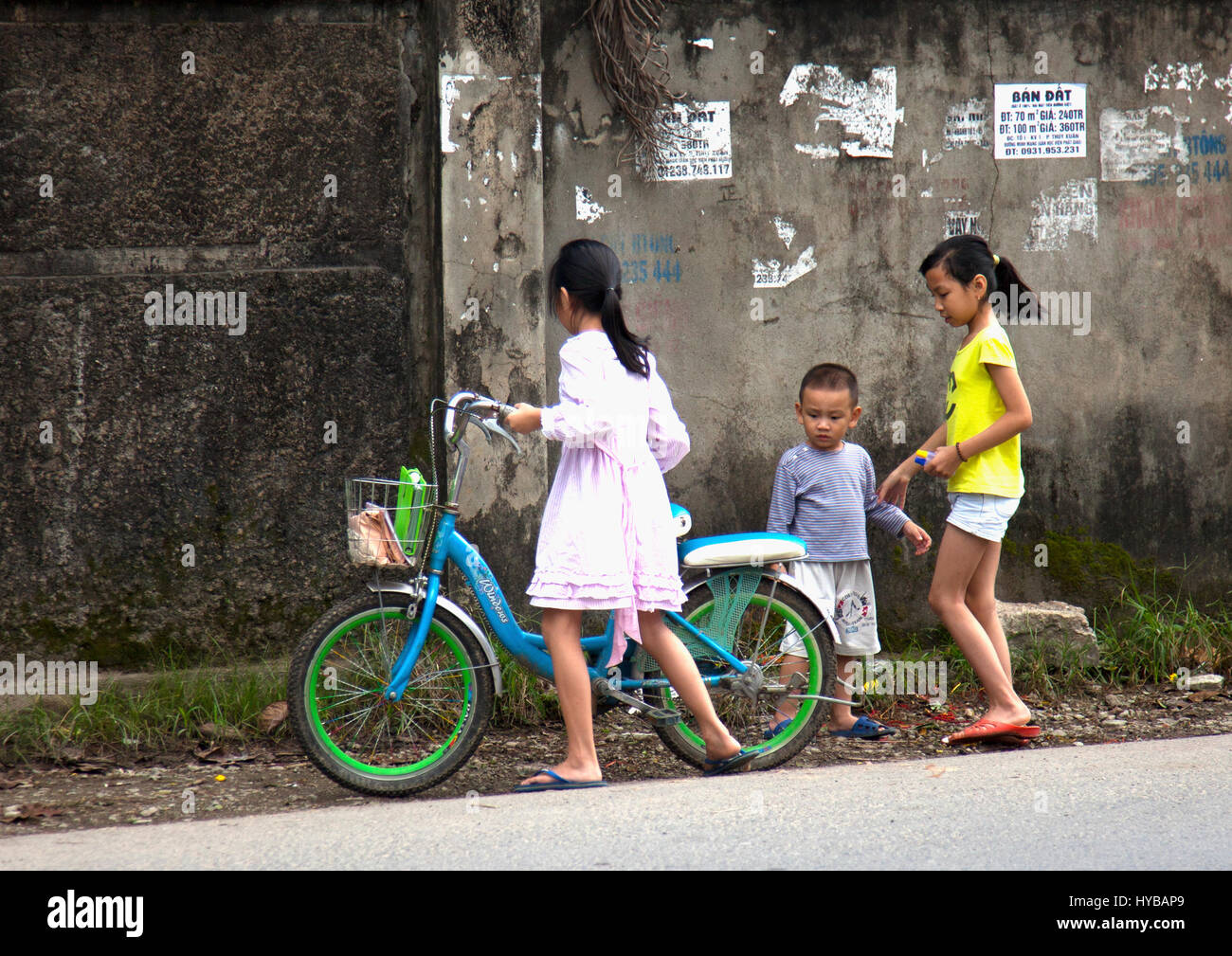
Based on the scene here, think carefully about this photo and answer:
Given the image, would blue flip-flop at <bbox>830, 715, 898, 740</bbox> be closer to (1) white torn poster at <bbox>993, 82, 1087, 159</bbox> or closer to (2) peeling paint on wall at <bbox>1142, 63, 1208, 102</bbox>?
(1) white torn poster at <bbox>993, 82, 1087, 159</bbox>

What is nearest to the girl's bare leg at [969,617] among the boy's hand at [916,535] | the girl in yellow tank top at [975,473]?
the girl in yellow tank top at [975,473]

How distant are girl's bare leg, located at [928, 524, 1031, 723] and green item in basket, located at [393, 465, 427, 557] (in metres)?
1.83

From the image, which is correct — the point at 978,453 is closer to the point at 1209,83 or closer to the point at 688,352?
the point at 688,352

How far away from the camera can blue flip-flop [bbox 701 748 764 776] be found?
12.7 feet

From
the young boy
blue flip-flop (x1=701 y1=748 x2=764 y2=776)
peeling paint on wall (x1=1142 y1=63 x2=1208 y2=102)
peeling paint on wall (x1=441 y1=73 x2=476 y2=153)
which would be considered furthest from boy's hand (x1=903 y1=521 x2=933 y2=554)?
peeling paint on wall (x1=1142 y1=63 x2=1208 y2=102)

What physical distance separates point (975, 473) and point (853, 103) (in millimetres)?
1896

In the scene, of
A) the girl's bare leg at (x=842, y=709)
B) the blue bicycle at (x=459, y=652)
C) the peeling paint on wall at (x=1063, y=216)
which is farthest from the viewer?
the peeling paint on wall at (x=1063, y=216)

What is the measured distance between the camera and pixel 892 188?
17.2 feet

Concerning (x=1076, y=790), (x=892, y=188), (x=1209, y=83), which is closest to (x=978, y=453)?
(x=1076, y=790)

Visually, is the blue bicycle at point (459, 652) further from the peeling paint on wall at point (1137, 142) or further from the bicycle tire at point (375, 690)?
the peeling paint on wall at point (1137, 142)

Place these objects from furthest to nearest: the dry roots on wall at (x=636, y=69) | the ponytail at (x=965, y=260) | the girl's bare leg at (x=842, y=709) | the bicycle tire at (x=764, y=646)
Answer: the dry roots on wall at (x=636, y=69)
the girl's bare leg at (x=842, y=709)
the ponytail at (x=965, y=260)
the bicycle tire at (x=764, y=646)

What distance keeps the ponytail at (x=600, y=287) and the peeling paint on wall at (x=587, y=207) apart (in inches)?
56.3

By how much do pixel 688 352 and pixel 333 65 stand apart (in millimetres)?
1859

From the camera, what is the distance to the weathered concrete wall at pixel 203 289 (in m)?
4.70
